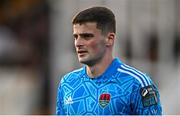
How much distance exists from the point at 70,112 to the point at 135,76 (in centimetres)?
57

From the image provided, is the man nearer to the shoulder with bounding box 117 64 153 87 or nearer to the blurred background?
the shoulder with bounding box 117 64 153 87

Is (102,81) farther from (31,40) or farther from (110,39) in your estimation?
(31,40)

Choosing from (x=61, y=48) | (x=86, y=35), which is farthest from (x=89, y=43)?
(x=61, y=48)

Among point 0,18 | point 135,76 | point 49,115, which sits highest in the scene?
point 0,18

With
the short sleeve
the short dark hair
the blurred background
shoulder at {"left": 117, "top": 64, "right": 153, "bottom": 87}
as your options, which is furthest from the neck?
the blurred background

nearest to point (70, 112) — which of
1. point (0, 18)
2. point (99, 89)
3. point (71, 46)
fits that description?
point (99, 89)

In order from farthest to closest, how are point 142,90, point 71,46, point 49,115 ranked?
point 71,46 < point 49,115 < point 142,90

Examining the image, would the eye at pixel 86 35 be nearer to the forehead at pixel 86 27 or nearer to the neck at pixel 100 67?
the forehead at pixel 86 27

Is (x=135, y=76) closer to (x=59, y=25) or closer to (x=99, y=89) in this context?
(x=99, y=89)

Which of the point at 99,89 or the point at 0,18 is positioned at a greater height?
the point at 0,18

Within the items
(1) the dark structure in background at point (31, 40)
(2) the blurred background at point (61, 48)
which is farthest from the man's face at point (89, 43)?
(1) the dark structure in background at point (31, 40)

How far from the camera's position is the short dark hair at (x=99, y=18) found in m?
5.47

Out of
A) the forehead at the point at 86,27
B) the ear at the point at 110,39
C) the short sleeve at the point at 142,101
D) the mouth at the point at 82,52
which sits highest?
the forehead at the point at 86,27

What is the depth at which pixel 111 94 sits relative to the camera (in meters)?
5.42
